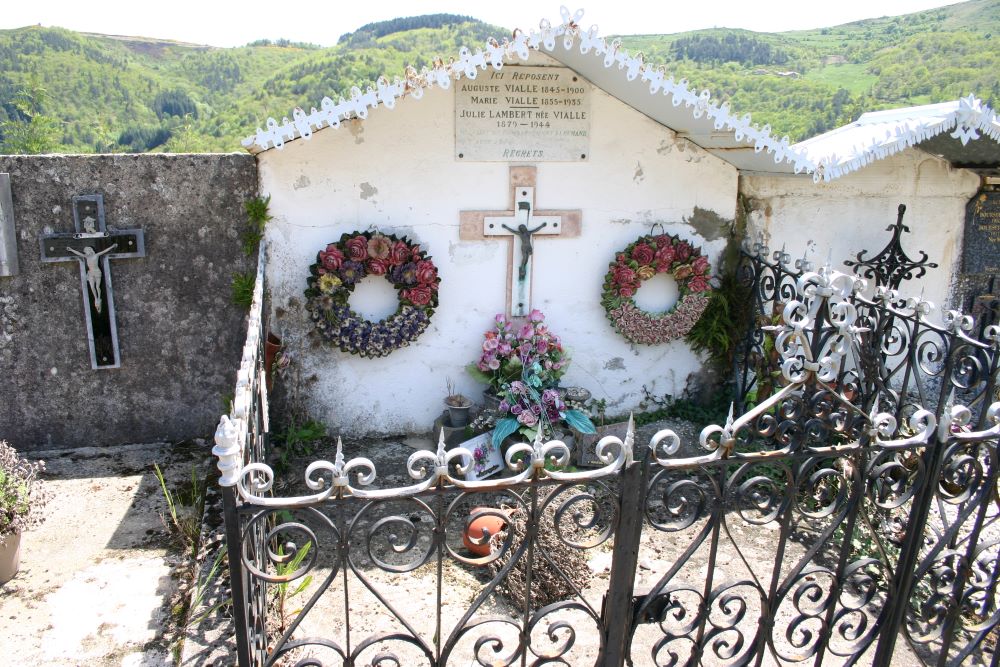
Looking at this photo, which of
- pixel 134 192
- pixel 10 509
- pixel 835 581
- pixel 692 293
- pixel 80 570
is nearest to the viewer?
pixel 835 581

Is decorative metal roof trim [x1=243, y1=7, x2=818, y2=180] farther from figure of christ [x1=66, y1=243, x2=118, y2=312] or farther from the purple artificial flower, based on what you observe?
the purple artificial flower

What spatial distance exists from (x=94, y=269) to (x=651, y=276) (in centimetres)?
400

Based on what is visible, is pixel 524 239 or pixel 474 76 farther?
pixel 524 239

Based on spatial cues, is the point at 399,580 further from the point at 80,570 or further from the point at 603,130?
the point at 603,130

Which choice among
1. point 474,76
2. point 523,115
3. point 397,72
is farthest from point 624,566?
point 397,72

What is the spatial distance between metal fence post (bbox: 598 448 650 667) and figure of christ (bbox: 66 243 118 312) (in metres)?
4.16

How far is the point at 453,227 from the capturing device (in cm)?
562

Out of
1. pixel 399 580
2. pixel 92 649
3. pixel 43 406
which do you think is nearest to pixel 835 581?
pixel 399 580

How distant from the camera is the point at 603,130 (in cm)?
566

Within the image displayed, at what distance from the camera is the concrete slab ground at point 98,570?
3.44 meters

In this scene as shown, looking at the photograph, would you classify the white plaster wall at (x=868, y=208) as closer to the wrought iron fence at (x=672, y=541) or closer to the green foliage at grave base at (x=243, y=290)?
the wrought iron fence at (x=672, y=541)

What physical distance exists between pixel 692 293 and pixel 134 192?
4174mm

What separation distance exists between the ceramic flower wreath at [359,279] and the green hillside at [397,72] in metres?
5.14

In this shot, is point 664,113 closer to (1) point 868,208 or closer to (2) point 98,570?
(1) point 868,208
